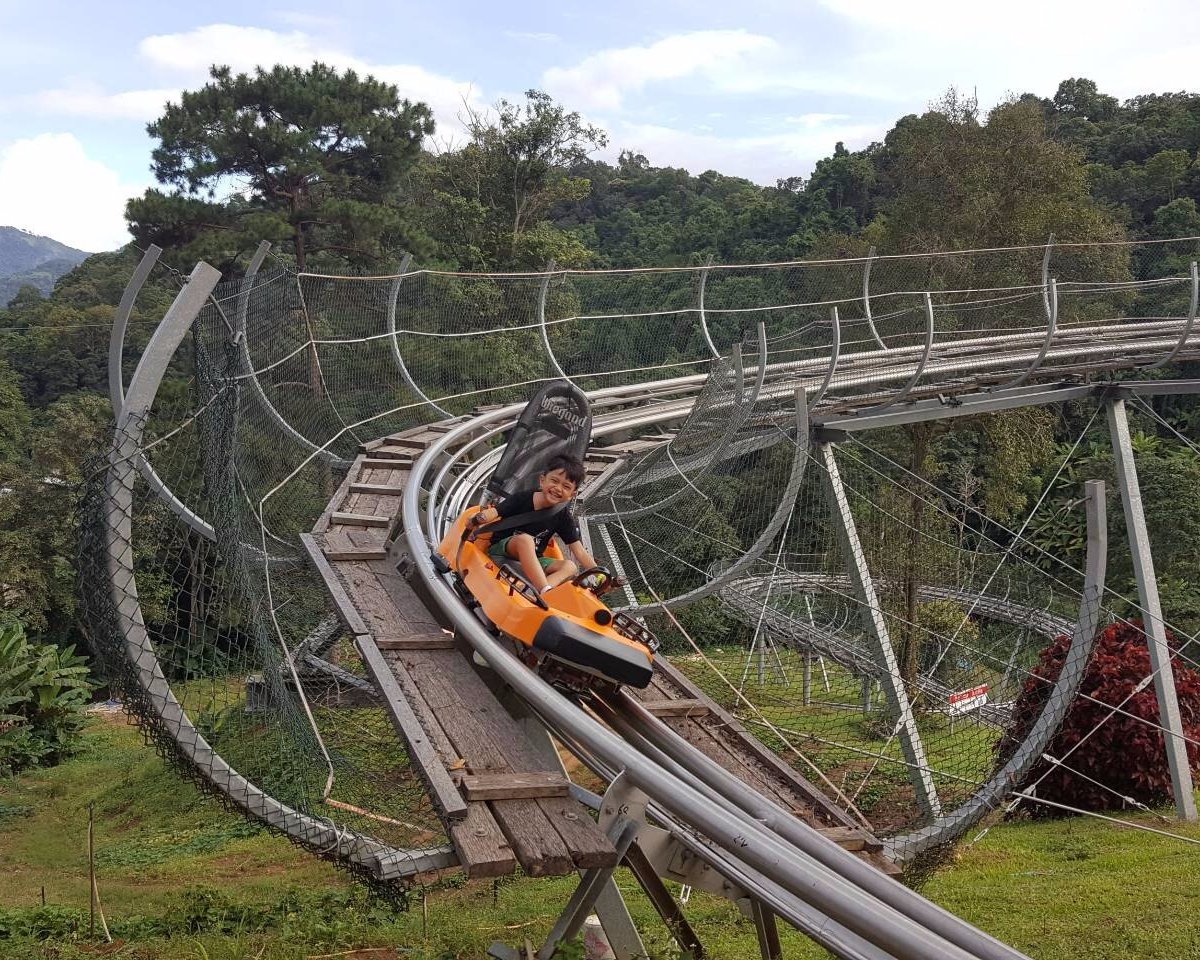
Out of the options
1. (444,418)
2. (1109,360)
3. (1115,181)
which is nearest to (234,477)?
(444,418)

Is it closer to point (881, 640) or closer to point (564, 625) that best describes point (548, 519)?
point (564, 625)

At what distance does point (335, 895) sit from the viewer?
621 centimetres

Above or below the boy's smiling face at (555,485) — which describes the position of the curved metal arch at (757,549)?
below

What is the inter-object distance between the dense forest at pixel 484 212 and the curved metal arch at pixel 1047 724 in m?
11.7

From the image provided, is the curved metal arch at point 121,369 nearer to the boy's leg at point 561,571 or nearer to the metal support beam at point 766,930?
the boy's leg at point 561,571

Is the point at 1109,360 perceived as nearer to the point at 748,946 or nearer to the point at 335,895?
the point at 748,946

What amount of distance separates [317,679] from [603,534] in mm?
1752

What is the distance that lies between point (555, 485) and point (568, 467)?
0.32 feet

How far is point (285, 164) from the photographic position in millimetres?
21656

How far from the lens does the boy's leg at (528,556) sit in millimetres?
4074

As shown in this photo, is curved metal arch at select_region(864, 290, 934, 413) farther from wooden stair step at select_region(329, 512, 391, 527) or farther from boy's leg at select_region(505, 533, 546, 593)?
boy's leg at select_region(505, 533, 546, 593)

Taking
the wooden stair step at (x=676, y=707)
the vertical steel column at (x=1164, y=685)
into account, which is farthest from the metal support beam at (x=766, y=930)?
the vertical steel column at (x=1164, y=685)

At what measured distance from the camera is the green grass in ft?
16.6

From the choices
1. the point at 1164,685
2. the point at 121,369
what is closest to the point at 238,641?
the point at 121,369
